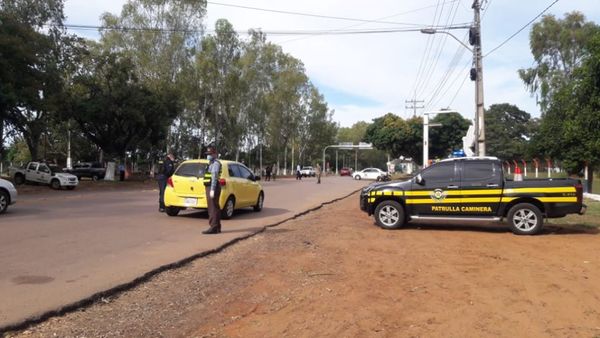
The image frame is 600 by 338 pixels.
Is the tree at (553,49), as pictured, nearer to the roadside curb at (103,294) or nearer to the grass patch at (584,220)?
the grass patch at (584,220)

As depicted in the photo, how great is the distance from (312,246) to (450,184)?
4337 mm

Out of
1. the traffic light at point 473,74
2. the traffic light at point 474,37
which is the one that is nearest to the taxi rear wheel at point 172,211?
the traffic light at point 473,74

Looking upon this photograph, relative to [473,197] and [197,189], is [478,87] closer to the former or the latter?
[473,197]

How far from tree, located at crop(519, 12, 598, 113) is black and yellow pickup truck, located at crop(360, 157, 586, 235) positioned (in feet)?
90.4

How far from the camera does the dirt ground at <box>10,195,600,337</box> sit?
4.98 m

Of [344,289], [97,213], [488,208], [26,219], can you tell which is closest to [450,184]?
[488,208]

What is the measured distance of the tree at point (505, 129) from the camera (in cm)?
8281

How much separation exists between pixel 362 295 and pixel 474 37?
1771 centimetres

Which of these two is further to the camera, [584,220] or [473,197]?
[584,220]

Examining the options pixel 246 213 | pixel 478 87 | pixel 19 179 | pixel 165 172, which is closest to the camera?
pixel 165 172

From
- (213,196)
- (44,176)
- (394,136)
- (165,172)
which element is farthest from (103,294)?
(394,136)

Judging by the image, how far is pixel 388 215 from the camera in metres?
12.7

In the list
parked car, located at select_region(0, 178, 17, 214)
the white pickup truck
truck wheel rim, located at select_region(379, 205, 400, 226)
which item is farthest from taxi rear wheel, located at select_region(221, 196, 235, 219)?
the white pickup truck

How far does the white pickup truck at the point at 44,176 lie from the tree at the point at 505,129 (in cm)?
6663
